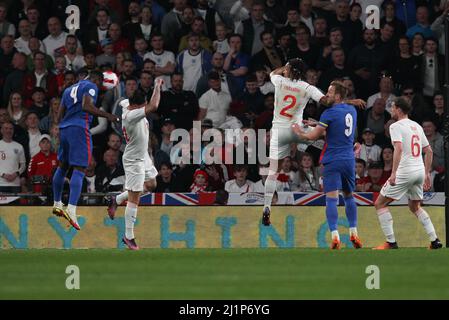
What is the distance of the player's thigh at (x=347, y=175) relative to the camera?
1892 cm

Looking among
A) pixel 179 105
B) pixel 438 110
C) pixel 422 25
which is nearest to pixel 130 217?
pixel 179 105

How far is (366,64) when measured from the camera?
25.5m

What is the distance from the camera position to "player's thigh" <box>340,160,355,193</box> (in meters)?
18.9

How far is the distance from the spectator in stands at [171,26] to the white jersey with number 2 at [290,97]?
23.1ft

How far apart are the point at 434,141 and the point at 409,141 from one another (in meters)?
5.62

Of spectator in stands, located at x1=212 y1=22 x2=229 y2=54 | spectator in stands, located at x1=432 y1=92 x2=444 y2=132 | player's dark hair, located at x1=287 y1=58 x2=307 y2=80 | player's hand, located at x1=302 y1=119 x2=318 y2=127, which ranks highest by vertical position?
spectator in stands, located at x1=212 y1=22 x2=229 y2=54

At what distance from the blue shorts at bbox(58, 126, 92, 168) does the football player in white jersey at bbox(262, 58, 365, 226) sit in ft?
9.27

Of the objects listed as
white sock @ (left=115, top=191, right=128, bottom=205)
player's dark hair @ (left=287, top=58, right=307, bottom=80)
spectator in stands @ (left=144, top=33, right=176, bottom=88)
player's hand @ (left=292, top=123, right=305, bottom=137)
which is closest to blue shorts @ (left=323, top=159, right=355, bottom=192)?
player's hand @ (left=292, top=123, right=305, bottom=137)

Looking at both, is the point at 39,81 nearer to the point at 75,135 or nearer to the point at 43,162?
the point at 43,162

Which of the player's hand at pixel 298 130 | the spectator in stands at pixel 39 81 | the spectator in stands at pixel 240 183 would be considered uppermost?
the spectator in stands at pixel 39 81

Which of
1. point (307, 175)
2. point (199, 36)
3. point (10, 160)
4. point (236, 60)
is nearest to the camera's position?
point (307, 175)

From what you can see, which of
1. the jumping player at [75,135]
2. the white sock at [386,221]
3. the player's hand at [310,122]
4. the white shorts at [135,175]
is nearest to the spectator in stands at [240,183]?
the player's hand at [310,122]

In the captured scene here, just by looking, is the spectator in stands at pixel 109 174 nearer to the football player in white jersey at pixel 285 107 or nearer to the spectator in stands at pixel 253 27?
the spectator in stands at pixel 253 27

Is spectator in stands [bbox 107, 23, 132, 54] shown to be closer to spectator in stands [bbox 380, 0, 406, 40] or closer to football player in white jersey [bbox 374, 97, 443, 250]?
spectator in stands [bbox 380, 0, 406, 40]
